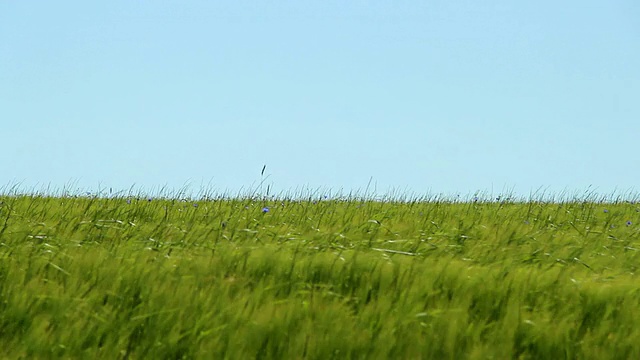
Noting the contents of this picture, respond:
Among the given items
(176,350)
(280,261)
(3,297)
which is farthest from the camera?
(280,261)

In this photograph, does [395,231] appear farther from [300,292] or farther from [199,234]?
[300,292]

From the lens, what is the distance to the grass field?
14.5ft

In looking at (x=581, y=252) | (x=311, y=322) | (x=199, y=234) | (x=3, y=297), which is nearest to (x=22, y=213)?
(x=199, y=234)

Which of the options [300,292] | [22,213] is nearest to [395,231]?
[300,292]

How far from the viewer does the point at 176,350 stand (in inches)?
171

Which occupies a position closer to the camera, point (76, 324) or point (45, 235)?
point (76, 324)

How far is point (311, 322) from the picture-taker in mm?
4605

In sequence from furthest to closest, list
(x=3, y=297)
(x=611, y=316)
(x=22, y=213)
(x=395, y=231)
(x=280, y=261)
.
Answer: (x=22, y=213), (x=395, y=231), (x=280, y=261), (x=611, y=316), (x=3, y=297)

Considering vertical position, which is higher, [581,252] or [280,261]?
[581,252]

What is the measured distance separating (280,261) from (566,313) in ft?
7.94

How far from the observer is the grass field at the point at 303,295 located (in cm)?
443

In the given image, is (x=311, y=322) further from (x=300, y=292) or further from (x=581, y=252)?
(x=581, y=252)

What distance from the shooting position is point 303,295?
527cm

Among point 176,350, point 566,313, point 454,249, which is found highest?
point 454,249
